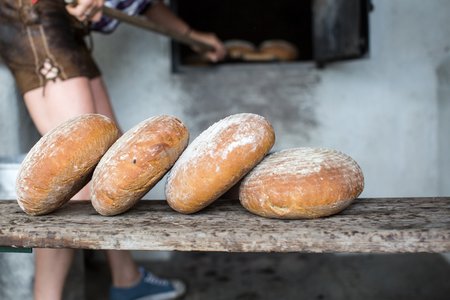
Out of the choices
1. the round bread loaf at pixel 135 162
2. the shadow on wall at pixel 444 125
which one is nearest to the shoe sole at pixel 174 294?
the round bread loaf at pixel 135 162

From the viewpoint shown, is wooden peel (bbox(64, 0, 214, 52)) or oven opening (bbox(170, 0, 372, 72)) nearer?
wooden peel (bbox(64, 0, 214, 52))

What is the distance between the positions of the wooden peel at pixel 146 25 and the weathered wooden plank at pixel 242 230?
997mm

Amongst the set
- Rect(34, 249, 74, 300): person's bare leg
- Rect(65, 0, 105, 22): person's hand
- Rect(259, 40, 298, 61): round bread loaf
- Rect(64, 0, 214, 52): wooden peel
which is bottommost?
Rect(34, 249, 74, 300): person's bare leg

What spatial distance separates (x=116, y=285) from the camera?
2.56 m

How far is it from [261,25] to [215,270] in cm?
266

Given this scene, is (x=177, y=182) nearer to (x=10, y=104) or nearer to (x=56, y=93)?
(x=56, y=93)

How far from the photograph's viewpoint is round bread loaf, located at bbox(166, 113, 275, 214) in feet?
4.08

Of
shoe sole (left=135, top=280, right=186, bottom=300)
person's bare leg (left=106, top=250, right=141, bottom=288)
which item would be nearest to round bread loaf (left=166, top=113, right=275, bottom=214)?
person's bare leg (left=106, top=250, right=141, bottom=288)

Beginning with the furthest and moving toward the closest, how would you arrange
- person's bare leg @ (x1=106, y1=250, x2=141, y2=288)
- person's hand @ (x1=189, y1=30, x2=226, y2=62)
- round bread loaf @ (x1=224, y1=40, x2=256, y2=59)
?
round bread loaf @ (x1=224, y1=40, x2=256, y2=59), person's hand @ (x1=189, y1=30, x2=226, y2=62), person's bare leg @ (x1=106, y1=250, x2=141, y2=288)

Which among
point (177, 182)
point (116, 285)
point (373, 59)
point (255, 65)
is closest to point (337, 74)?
point (373, 59)

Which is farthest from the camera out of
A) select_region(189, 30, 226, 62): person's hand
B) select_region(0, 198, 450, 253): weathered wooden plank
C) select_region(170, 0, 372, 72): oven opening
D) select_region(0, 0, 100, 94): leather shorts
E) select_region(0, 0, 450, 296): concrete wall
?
select_region(170, 0, 372, 72): oven opening

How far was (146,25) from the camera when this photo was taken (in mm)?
2502

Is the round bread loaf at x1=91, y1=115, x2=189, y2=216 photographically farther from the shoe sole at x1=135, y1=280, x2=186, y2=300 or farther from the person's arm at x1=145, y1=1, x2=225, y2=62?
the person's arm at x1=145, y1=1, x2=225, y2=62

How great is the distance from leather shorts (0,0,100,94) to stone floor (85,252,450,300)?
4.22 ft
